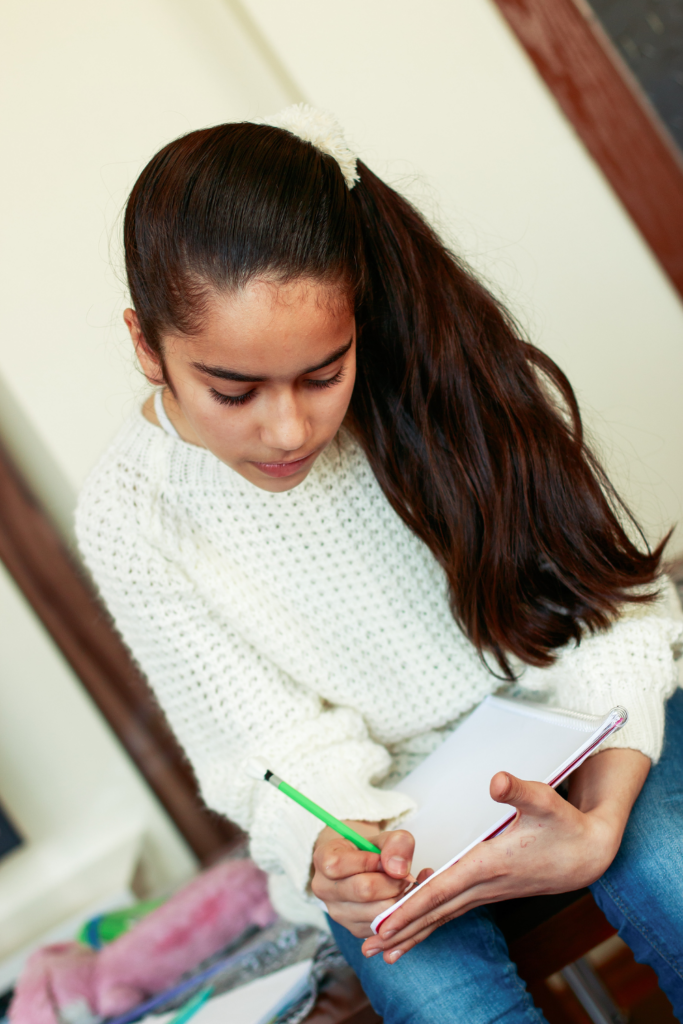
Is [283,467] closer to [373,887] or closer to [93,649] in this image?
[373,887]

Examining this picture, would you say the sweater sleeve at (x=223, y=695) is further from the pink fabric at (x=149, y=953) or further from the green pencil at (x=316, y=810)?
the pink fabric at (x=149, y=953)

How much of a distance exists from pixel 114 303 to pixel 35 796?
0.91 m

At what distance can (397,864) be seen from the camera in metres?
0.67

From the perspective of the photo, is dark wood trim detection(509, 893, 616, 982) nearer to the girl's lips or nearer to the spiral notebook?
the spiral notebook

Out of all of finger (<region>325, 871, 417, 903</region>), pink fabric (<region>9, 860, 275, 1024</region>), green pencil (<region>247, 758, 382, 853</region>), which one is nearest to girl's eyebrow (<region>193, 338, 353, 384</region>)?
green pencil (<region>247, 758, 382, 853</region>)

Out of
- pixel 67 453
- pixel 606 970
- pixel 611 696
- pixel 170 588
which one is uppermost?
pixel 67 453

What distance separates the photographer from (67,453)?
1447 millimetres

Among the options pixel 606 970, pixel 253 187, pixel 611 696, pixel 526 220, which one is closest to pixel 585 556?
pixel 611 696

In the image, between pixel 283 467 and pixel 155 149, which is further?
pixel 155 149

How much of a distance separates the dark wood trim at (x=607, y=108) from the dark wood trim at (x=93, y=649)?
1224 millimetres

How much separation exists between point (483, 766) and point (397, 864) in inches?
6.7

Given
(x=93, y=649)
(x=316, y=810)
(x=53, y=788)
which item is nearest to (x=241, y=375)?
(x=316, y=810)

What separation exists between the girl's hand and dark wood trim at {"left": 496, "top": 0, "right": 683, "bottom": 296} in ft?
3.85

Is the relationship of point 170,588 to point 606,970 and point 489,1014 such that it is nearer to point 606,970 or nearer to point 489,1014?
point 489,1014
